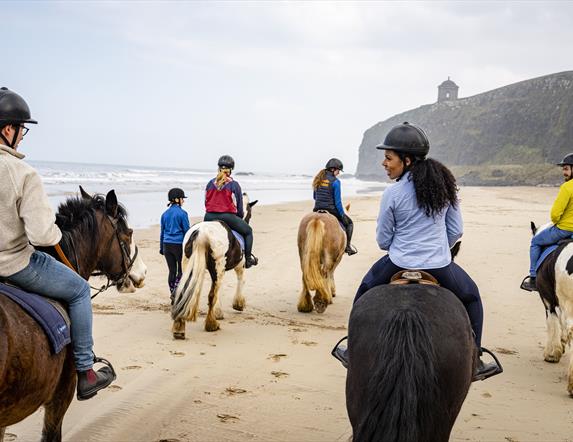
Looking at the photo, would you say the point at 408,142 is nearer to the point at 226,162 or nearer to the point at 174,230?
the point at 226,162

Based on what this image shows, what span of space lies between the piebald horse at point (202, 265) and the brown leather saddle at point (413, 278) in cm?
442

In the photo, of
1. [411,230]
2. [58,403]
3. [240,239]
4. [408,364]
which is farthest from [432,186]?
[240,239]

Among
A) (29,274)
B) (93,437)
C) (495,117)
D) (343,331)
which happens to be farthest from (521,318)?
(495,117)

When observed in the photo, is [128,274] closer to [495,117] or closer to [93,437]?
[93,437]

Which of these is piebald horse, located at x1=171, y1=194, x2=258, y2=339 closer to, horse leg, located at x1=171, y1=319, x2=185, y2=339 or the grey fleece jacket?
horse leg, located at x1=171, y1=319, x2=185, y2=339

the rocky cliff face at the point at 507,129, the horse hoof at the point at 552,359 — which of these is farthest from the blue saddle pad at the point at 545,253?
the rocky cliff face at the point at 507,129

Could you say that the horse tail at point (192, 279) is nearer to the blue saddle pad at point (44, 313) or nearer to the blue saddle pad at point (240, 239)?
the blue saddle pad at point (240, 239)

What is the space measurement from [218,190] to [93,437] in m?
4.84

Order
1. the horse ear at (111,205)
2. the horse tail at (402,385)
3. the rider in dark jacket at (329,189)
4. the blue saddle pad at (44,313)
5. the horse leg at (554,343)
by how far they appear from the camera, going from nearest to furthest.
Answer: the horse tail at (402,385) → the blue saddle pad at (44,313) → the horse ear at (111,205) → the horse leg at (554,343) → the rider in dark jacket at (329,189)

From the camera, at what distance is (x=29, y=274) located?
3.40 m

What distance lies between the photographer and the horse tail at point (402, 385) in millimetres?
2770

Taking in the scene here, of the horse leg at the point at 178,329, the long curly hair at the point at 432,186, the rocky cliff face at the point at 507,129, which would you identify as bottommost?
the horse leg at the point at 178,329

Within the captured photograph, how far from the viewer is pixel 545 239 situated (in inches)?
266

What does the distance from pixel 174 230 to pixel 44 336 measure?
559 cm
